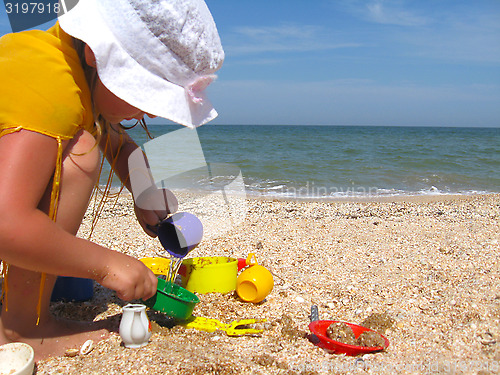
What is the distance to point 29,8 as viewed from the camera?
5.00 ft

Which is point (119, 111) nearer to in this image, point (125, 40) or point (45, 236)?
point (125, 40)

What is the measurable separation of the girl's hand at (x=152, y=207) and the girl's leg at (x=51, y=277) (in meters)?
0.50

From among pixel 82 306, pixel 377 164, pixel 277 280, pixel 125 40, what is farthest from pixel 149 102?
pixel 377 164

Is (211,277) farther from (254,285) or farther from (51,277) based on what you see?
Answer: (51,277)

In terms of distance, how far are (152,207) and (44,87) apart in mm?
846

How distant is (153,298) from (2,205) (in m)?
0.72

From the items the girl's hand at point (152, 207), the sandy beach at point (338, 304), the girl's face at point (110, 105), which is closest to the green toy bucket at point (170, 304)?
the sandy beach at point (338, 304)

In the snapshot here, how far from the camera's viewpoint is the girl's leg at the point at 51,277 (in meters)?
1.37

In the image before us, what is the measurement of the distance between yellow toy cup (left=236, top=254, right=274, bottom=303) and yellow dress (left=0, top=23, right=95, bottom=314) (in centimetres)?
97

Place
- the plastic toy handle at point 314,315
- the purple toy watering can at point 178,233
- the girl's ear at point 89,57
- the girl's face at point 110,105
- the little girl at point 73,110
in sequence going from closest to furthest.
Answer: the little girl at point 73,110
the girl's ear at point 89,57
the girl's face at point 110,105
the plastic toy handle at point 314,315
the purple toy watering can at point 178,233

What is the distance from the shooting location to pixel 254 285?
2.01 meters

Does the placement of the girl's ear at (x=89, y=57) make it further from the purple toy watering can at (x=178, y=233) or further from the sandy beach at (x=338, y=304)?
the sandy beach at (x=338, y=304)

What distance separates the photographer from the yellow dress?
3.93ft

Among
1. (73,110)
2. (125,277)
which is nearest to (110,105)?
(73,110)
